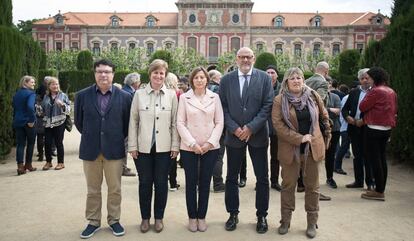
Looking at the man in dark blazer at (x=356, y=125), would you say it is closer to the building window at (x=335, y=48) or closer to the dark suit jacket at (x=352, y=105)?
the dark suit jacket at (x=352, y=105)

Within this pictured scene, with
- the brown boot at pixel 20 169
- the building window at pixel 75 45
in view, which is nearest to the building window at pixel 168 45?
the building window at pixel 75 45

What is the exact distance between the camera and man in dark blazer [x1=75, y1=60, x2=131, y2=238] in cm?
412

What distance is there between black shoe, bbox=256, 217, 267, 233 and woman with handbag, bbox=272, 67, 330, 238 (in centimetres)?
18

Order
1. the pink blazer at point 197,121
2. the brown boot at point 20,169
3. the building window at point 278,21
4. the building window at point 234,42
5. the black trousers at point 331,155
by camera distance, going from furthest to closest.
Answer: the building window at point 278,21 → the building window at point 234,42 → the brown boot at point 20,169 → the black trousers at point 331,155 → the pink blazer at point 197,121

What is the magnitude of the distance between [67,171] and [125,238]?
12.5ft

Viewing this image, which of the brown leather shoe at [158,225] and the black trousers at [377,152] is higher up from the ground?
the black trousers at [377,152]

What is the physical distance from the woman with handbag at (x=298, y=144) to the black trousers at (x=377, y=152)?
1556 millimetres

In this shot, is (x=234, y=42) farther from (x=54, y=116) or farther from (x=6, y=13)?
(x=54, y=116)

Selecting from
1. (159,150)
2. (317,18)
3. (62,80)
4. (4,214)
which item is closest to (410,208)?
(159,150)

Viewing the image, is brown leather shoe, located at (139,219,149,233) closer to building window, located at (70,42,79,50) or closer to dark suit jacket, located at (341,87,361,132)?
dark suit jacket, located at (341,87,361,132)

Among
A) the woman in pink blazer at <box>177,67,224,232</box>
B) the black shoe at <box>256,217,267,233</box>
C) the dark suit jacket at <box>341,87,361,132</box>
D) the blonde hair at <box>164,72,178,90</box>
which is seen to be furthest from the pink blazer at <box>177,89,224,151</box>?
the dark suit jacket at <box>341,87,361,132</box>

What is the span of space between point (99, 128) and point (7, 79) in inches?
210

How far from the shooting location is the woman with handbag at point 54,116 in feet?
24.3

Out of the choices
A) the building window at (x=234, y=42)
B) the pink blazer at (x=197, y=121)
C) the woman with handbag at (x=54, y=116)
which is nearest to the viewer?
the pink blazer at (x=197, y=121)
